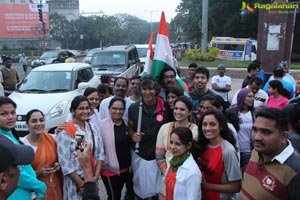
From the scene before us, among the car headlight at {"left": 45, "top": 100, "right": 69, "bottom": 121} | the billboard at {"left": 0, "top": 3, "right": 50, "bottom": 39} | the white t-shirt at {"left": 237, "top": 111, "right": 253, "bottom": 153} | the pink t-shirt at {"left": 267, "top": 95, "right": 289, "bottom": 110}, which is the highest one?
the billboard at {"left": 0, "top": 3, "right": 50, "bottom": 39}

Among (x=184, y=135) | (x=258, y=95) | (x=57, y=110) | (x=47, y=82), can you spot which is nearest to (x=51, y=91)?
(x=47, y=82)

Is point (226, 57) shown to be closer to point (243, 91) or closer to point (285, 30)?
point (285, 30)

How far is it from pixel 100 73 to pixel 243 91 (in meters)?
7.80

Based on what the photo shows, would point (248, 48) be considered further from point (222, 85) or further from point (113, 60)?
point (222, 85)

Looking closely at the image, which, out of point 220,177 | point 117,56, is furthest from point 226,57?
point 220,177

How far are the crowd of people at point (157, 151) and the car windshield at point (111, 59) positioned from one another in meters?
8.09

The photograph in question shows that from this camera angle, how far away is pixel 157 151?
3.30 m

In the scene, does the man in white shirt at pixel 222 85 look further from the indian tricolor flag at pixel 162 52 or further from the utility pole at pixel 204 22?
the utility pole at pixel 204 22

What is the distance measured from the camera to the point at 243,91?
13.9ft

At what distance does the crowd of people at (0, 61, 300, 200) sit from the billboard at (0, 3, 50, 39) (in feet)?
194

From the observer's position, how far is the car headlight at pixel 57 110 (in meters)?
6.34

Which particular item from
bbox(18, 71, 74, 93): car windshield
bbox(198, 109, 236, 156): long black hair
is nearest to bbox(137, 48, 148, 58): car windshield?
bbox(18, 71, 74, 93): car windshield

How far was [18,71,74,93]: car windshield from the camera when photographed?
7406 mm

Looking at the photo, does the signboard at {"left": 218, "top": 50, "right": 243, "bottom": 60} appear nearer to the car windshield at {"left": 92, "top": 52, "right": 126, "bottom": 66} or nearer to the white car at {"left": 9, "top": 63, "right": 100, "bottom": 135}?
the car windshield at {"left": 92, "top": 52, "right": 126, "bottom": 66}
